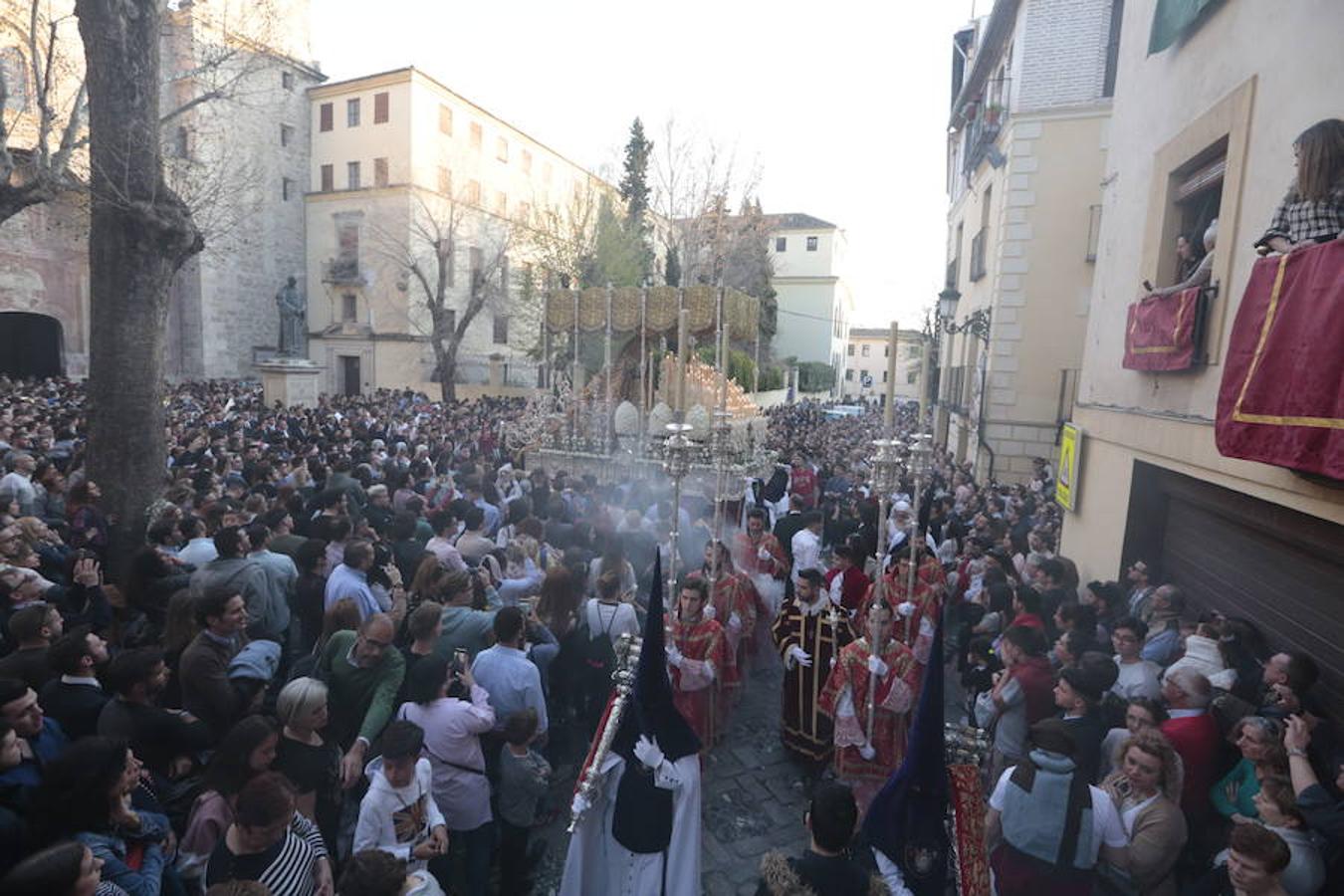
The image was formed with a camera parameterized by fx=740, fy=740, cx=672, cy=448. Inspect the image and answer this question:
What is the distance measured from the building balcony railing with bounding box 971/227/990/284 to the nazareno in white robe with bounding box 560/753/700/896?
14.1 m

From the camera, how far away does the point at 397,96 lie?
34.1m

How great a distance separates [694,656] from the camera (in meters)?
5.13

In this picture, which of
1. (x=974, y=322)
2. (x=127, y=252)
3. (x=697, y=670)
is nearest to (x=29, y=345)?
(x=127, y=252)

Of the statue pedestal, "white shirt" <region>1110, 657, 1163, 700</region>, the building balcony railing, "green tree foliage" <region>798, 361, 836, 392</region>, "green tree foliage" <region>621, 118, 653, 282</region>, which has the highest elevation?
"green tree foliage" <region>621, 118, 653, 282</region>

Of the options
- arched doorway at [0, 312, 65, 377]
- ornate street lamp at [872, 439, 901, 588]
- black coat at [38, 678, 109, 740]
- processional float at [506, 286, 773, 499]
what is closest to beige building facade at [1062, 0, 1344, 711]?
ornate street lamp at [872, 439, 901, 588]

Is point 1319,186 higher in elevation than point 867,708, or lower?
higher

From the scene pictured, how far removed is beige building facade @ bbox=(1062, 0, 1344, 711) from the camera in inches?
174

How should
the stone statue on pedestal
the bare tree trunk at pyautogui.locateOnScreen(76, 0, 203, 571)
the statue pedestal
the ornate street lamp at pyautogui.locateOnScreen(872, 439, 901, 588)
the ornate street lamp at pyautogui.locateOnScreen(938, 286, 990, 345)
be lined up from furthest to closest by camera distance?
1. the stone statue on pedestal
2. the statue pedestal
3. the ornate street lamp at pyautogui.locateOnScreen(938, 286, 990, 345)
4. the bare tree trunk at pyautogui.locateOnScreen(76, 0, 203, 571)
5. the ornate street lamp at pyautogui.locateOnScreen(872, 439, 901, 588)

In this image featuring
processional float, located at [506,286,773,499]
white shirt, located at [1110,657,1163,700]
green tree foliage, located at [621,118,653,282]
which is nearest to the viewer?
white shirt, located at [1110,657,1163,700]

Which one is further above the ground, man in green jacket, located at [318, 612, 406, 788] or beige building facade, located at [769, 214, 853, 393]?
beige building facade, located at [769, 214, 853, 393]

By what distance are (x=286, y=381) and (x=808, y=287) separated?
42.0 m

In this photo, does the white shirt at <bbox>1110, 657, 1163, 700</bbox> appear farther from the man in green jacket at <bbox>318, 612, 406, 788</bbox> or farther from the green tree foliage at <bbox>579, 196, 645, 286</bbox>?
the green tree foliage at <bbox>579, 196, 645, 286</bbox>

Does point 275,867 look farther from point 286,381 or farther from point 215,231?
point 215,231

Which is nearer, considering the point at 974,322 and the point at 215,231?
the point at 974,322
